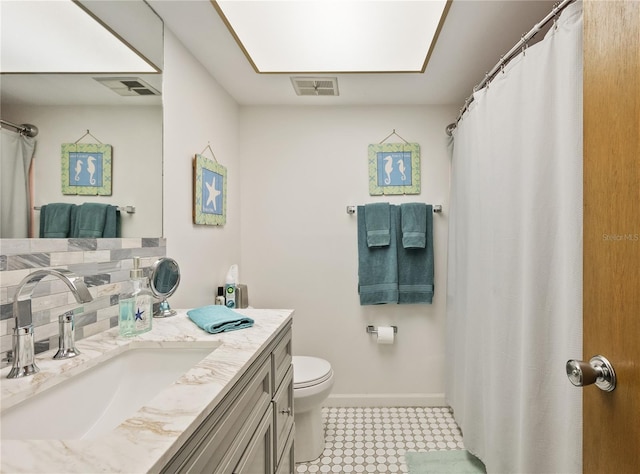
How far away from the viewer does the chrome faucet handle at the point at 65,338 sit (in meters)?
0.87

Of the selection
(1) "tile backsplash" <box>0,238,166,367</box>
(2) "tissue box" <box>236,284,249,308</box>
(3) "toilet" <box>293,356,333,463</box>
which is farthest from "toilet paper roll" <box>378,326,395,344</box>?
(1) "tile backsplash" <box>0,238,166,367</box>

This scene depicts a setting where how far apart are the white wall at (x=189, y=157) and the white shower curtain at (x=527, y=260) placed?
4.82ft

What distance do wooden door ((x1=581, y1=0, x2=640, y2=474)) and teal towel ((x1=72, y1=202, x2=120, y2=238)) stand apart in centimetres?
137

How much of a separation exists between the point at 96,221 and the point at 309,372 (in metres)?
1.33

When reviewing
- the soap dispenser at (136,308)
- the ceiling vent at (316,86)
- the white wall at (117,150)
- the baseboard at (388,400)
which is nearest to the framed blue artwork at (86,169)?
the white wall at (117,150)

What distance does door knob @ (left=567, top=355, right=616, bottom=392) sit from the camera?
2.06 ft

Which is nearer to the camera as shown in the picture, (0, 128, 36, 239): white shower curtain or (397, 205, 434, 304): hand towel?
(0, 128, 36, 239): white shower curtain

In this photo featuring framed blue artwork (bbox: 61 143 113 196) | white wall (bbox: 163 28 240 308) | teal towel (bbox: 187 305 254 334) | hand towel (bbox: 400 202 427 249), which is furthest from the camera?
hand towel (bbox: 400 202 427 249)

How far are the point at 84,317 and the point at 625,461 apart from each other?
1.40 meters

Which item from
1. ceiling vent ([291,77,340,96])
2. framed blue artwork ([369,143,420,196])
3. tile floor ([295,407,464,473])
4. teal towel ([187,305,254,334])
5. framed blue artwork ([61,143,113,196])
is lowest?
Answer: tile floor ([295,407,464,473])

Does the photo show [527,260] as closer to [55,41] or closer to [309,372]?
[309,372]

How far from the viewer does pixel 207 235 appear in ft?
6.24

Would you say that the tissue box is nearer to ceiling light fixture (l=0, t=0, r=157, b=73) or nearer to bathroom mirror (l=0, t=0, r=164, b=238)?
bathroom mirror (l=0, t=0, r=164, b=238)

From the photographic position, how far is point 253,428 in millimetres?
958
